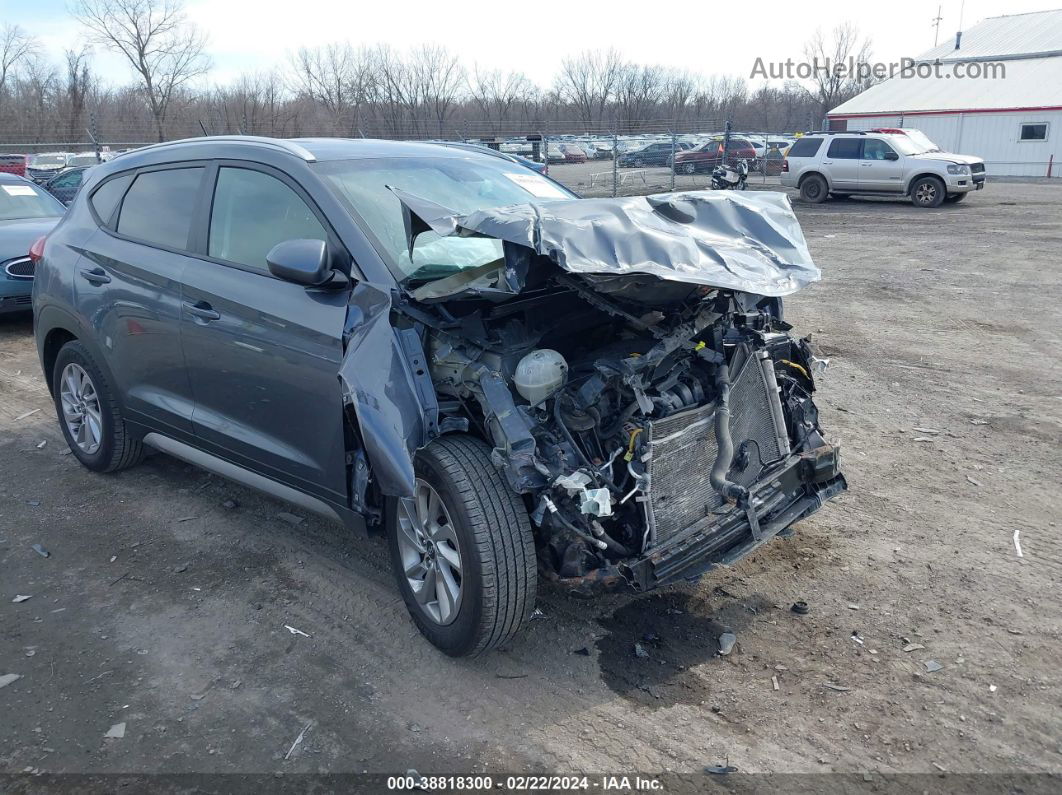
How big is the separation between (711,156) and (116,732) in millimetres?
27242

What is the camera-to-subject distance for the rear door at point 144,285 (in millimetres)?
4309

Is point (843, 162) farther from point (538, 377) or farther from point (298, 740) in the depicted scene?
point (298, 740)

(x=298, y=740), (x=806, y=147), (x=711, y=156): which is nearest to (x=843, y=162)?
(x=806, y=147)

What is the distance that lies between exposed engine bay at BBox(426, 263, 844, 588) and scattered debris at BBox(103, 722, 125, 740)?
1.66m

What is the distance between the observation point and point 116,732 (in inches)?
120

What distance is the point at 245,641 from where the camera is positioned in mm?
3609

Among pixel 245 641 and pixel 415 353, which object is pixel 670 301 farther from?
pixel 245 641

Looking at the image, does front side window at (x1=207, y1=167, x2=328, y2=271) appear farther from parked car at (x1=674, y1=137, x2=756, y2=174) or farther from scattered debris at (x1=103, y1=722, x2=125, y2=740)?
parked car at (x1=674, y1=137, x2=756, y2=174)

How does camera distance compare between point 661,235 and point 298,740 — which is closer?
point 298,740

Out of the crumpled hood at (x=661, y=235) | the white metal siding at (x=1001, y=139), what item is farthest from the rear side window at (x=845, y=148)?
the crumpled hood at (x=661, y=235)

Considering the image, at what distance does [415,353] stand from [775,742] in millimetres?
1950

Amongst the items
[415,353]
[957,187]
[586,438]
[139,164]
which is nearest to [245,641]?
[415,353]

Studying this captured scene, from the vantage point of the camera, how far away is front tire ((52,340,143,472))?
16.5 feet

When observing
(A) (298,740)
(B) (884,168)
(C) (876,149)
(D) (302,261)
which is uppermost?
(C) (876,149)
